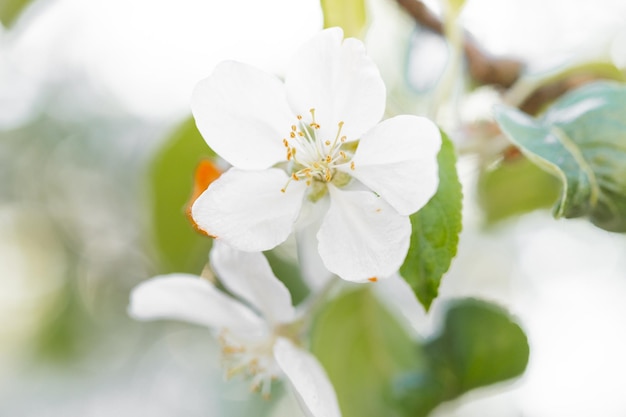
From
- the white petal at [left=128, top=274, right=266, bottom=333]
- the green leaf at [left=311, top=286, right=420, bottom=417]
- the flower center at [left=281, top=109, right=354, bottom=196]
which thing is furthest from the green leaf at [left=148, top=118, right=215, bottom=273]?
the flower center at [left=281, top=109, right=354, bottom=196]

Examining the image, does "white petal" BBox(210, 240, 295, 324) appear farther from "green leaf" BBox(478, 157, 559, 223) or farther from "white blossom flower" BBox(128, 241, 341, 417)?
"green leaf" BBox(478, 157, 559, 223)

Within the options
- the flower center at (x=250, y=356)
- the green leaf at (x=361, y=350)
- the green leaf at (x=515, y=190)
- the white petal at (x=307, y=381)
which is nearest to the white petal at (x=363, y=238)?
the white petal at (x=307, y=381)

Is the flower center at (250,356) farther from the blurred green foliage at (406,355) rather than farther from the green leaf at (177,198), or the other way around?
the green leaf at (177,198)

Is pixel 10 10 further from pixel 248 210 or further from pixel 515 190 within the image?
pixel 515 190

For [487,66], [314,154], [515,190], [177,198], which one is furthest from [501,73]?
[177,198]

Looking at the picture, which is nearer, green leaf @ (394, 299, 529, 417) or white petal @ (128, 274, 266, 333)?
white petal @ (128, 274, 266, 333)
